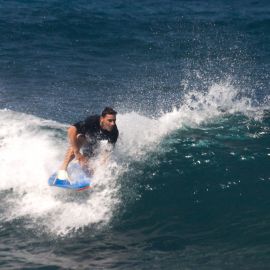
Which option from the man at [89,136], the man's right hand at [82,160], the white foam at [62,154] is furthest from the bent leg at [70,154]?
the white foam at [62,154]

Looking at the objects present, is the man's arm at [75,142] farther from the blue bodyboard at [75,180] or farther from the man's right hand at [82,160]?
the blue bodyboard at [75,180]

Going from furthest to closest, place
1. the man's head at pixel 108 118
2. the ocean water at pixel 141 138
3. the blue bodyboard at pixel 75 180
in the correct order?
the blue bodyboard at pixel 75 180 < the man's head at pixel 108 118 < the ocean water at pixel 141 138

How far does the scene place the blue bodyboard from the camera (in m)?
10.2

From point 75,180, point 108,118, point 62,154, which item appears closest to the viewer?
point 108,118

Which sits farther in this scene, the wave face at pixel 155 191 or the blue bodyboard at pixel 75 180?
the blue bodyboard at pixel 75 180

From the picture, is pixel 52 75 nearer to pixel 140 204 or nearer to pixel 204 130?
pixel 204 130

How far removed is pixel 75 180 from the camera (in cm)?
1036

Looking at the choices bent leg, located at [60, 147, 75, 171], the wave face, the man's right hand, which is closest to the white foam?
the wave face

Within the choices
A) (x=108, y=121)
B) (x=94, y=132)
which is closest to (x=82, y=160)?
(x=94, y=132)

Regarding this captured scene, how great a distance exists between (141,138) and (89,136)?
115 inches

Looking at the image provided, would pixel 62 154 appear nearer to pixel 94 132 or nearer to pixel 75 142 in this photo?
pixel 75 142

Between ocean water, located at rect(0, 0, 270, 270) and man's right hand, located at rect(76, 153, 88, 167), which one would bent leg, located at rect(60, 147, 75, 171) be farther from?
ocean water, located at rect(0, 0, 270, 270)

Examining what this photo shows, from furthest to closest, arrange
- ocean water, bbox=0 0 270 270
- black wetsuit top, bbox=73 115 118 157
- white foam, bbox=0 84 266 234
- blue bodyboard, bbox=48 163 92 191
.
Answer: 1. black wetsuit top, bbox=73 115 118 157
2. blue bodyboard, bbox=48 163 92 191
3. white foam, bbox=0 84 266 234
4. ocean water, bbox=0 0 270 270

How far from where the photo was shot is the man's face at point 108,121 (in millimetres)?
10005
